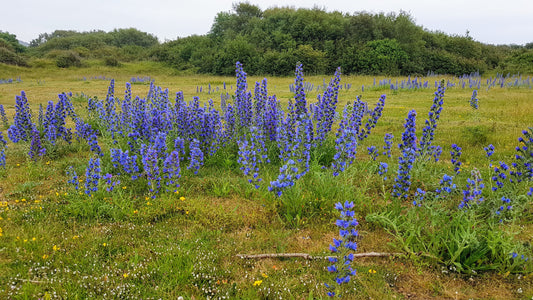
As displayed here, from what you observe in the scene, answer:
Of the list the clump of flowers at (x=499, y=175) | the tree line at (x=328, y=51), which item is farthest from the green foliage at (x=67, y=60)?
the clump of flowers at (x=499, y=175)

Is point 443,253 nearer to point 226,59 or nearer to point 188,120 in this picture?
point 188,120

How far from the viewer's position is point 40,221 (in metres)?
3.96

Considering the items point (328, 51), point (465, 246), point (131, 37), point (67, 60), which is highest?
point (131, 37)

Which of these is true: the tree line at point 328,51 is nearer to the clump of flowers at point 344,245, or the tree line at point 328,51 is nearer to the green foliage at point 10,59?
the green foliage at point 10,59

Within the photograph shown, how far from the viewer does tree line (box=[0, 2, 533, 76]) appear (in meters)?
32.9

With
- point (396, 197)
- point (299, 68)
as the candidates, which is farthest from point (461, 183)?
point (299, 68)

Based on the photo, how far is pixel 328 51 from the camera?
3456 centimetres

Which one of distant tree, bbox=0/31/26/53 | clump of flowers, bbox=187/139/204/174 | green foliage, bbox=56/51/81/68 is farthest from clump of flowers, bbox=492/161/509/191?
distant tree, bbox=0/31/26/53

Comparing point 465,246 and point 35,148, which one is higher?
point 35,148

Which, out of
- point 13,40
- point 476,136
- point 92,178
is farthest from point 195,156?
point 13,40

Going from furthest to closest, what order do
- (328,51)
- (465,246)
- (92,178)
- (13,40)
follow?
(13,40) < (328,51) < (92,178) < (465,246)

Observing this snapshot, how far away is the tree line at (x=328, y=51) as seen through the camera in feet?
108

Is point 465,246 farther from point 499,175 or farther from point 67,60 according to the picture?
point 67,60

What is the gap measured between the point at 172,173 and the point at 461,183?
4.55 meters
